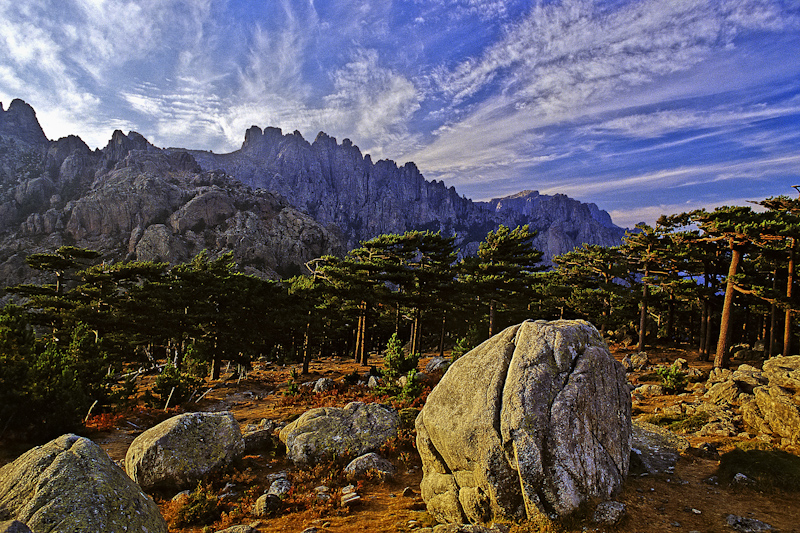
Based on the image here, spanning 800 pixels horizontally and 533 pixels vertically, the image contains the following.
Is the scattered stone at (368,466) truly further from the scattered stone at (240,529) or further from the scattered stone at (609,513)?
the scattered stone at (609,513)

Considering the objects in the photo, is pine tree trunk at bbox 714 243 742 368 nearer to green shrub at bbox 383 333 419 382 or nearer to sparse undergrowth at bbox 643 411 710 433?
sparse undergrowth at bbox 643 411 710 433

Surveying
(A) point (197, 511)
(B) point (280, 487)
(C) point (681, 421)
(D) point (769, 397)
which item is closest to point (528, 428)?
(B) point (280, 487)

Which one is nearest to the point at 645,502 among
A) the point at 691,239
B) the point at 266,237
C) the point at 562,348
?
the point at 562,348

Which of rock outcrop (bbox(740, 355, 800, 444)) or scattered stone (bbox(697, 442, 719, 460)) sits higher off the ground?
rock outcrop (bbox(740, 355, 800, 444))

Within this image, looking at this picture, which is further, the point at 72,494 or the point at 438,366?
the point at 438,366

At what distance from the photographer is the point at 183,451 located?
10602 millimetres

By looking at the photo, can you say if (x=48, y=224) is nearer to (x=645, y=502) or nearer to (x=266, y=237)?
(x=266, y=237)

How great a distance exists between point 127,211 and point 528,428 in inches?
6047

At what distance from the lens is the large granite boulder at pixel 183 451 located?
1012cm

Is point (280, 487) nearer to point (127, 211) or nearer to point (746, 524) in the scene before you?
point (746, 524)

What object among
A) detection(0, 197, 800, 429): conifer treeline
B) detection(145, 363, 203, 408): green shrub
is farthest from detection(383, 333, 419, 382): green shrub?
detection(145, 363, 203, 408): green shrub

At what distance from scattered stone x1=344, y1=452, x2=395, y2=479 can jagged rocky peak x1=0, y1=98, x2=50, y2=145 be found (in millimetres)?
220212

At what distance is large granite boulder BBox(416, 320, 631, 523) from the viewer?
7074mm

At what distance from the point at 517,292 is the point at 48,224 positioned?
497 feet
